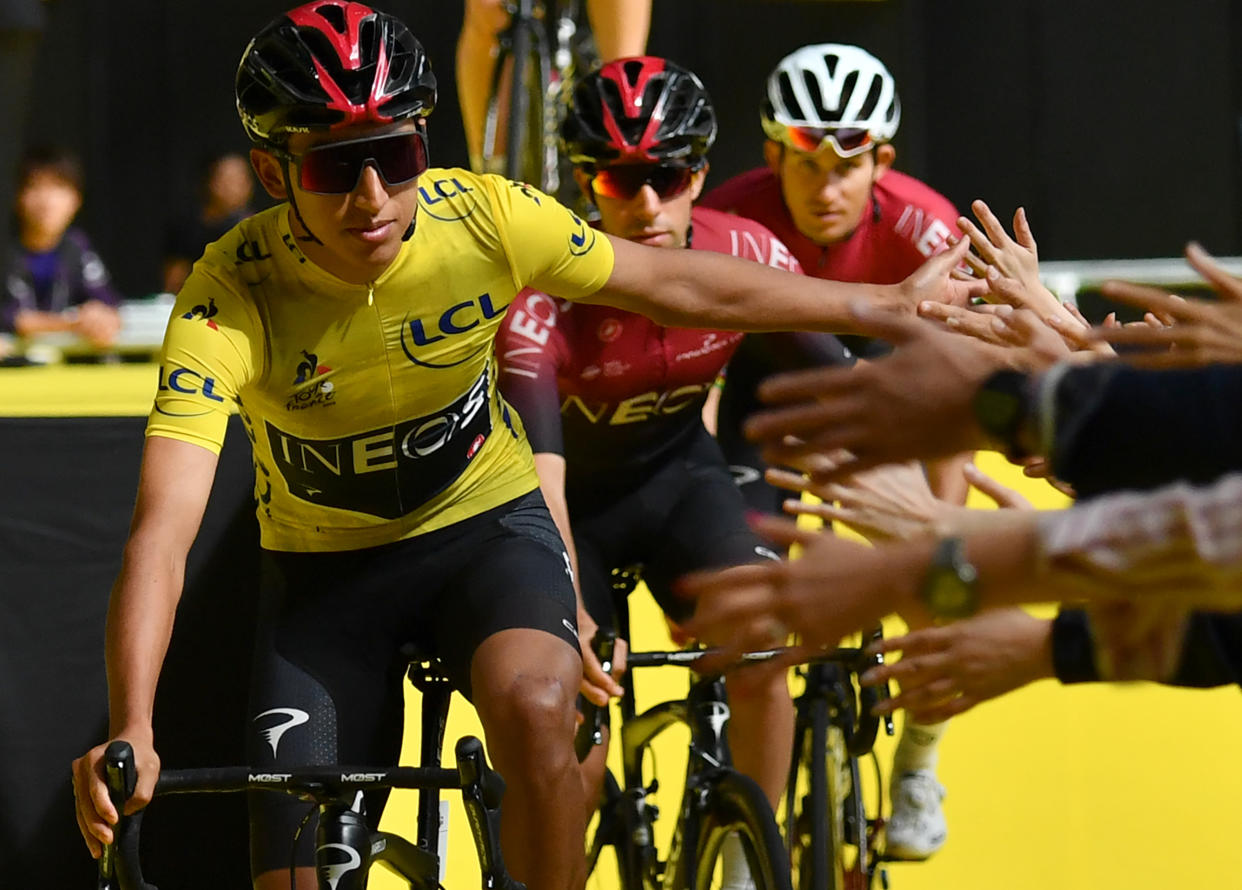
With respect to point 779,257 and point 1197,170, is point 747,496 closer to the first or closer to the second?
point 779,257

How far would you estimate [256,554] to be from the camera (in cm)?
473

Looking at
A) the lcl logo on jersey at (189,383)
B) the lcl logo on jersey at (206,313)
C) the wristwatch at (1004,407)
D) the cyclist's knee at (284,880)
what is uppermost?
the wristwatch at (1004,407)

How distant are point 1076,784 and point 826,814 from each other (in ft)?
5.03

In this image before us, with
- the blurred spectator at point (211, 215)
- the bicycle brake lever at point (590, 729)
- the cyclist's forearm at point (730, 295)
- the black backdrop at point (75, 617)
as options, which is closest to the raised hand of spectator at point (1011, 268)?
the cyclist's forearm at point (730, 295)

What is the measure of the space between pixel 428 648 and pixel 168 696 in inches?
49.1

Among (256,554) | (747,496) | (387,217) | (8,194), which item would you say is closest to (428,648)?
(387,217)

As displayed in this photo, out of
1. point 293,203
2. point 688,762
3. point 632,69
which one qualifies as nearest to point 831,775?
point 688,762

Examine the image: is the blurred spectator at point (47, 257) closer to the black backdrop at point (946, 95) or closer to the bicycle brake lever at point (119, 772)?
the black backdrop at point (946, 95)

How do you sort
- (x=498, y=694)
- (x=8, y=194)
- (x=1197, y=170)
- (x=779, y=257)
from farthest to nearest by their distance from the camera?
(x=1197, y=170) → (x=8, y=194) → (x=779, y=257) → (x=498, y=694)

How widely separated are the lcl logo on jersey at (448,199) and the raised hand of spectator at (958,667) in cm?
150

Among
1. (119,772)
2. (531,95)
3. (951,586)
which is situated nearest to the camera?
(951,586)

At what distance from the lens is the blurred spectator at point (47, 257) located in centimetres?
873

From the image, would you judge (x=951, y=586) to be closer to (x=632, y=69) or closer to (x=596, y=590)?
(x=596, y=590)

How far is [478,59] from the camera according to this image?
725cm
